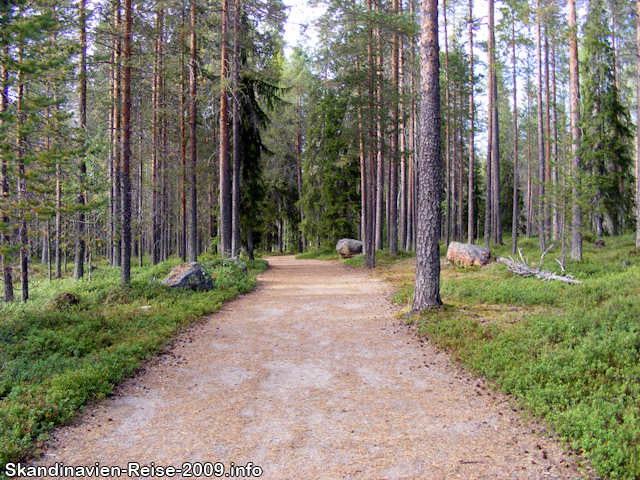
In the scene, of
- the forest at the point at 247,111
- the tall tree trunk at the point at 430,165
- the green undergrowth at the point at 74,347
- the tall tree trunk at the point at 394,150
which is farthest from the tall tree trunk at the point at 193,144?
the tall tree trunk at the point at 430,165

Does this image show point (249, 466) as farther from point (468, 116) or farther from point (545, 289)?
point (468, 116)

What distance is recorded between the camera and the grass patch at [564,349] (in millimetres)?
3686

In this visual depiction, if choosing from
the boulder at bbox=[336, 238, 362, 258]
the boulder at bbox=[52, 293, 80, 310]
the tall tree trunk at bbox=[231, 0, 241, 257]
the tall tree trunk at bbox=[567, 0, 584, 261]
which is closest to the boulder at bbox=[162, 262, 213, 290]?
the boulder at bbox=[52, 293, 80, 310]

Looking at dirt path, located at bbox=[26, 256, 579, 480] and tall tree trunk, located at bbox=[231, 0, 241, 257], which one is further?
tall tree trunk, located at bbox=[231, 0, 241, 257]

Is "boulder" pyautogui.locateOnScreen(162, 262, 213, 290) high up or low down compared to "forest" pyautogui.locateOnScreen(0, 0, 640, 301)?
down

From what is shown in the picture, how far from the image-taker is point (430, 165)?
849cm

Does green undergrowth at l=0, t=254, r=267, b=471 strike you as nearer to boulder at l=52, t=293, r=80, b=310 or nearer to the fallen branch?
boulder at l=52, t=293, r=80, b=310

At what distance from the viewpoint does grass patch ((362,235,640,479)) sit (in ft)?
12.1

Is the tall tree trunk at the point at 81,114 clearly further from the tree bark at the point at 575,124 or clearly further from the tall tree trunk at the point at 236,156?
the tree bark at the point at 575,124

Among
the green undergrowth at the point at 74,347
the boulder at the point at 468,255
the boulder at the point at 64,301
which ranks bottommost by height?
the green undergrowth at the point at 74,347

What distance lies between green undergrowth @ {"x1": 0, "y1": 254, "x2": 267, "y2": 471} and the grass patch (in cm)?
484

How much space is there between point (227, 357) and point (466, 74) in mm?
24520

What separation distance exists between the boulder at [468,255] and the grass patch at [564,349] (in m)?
4.99

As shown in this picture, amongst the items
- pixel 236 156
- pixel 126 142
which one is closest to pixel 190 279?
pixel 126 142
